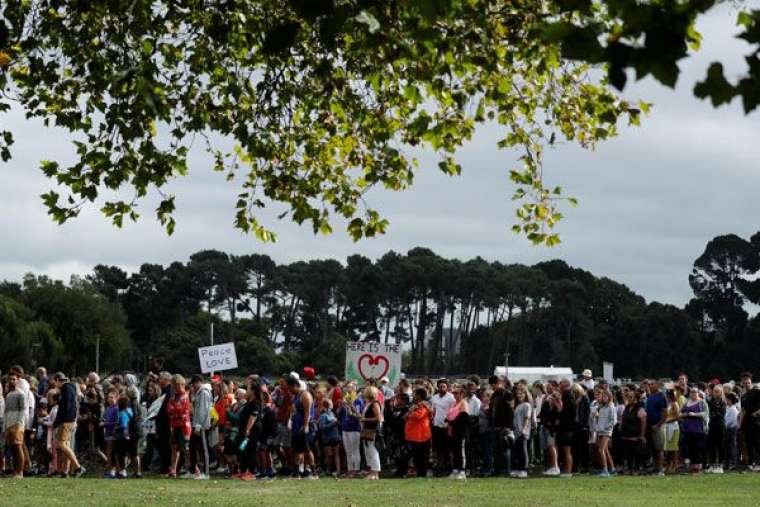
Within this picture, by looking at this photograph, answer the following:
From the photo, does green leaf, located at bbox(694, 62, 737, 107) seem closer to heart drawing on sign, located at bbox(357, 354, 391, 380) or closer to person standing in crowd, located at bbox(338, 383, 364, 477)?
person standing in crowd, located at bbox(338, 383, 364, 477)

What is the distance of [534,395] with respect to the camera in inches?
1189

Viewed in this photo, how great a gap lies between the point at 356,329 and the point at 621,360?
3847 centimetres

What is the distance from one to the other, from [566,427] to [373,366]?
6.07 m

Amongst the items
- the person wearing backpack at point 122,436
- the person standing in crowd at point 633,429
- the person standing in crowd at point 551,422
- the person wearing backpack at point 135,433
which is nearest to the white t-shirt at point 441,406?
the person standing in crowd at point 551,422

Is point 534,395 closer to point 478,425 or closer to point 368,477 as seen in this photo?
point 478,425

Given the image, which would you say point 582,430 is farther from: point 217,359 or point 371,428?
point 217,359

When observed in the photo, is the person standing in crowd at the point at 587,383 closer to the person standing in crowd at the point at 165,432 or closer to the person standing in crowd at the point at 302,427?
the person standing in crowd at the point at 302,427

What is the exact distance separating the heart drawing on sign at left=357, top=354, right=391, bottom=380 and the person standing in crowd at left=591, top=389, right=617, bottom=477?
5.76 metres

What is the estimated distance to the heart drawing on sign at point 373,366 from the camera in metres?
30.9

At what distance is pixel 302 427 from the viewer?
2589 centimetres

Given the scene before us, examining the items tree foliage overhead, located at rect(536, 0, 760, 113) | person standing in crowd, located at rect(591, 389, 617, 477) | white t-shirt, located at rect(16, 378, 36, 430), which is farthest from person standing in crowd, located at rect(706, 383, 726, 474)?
tree foliage overhead, located at rect(536, 0, 760, 113)

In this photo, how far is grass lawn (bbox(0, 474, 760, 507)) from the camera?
19375mm

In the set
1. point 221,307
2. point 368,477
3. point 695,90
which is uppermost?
point 221,307

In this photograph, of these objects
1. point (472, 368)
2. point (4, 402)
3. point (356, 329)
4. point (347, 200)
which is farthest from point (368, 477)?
point (356, 329)
